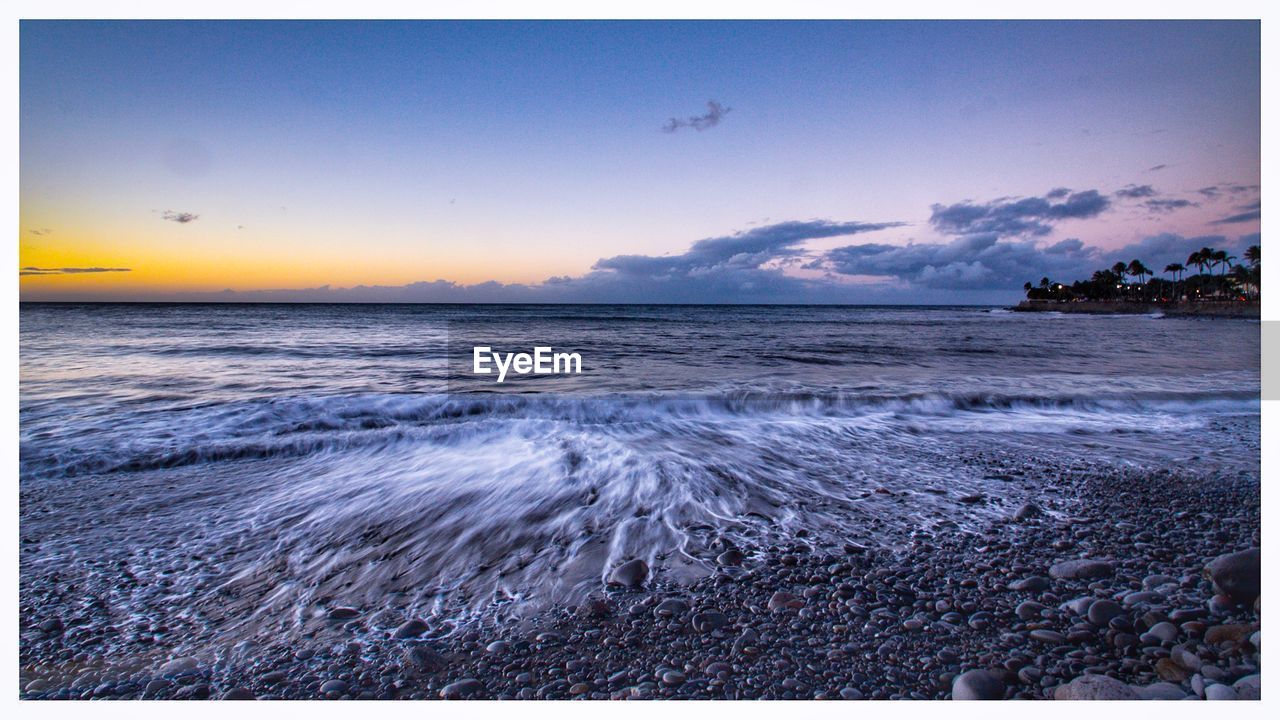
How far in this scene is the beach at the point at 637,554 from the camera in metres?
2.08

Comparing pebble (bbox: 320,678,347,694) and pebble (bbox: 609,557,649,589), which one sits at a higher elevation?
pebble (bbox: 609,557,649,589)

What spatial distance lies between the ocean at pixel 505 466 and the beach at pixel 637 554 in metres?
0.03

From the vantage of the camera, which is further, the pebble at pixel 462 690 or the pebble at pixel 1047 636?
the pebble at pixel 1047 636

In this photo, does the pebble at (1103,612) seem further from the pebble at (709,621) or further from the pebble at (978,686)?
the pebble at (709,621)

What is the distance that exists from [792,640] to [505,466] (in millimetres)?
3379

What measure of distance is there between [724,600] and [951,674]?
93cm

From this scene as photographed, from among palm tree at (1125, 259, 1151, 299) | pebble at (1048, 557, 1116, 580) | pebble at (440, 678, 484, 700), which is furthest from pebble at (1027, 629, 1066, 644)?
palm tree at (1125, 259, 1151, 299)

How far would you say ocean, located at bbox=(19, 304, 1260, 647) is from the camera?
2.94 m

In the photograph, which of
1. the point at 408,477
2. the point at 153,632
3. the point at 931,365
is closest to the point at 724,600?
the point at 153,632

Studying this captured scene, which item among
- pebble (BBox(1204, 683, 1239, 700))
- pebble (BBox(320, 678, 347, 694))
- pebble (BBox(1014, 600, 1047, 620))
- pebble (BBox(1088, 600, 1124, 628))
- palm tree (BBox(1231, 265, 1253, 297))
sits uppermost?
palm tree (BBox(1231, 265, 1253, 297))

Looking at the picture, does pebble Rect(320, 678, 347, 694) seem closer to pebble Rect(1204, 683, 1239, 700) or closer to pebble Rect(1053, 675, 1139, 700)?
pebble Rect(1053, 675, 1139, 700)

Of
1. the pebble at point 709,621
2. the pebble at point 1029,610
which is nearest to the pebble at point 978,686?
the pebble at point 1029,610

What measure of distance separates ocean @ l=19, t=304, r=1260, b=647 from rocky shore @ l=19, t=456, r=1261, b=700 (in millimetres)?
202

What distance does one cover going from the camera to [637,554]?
3061mm
